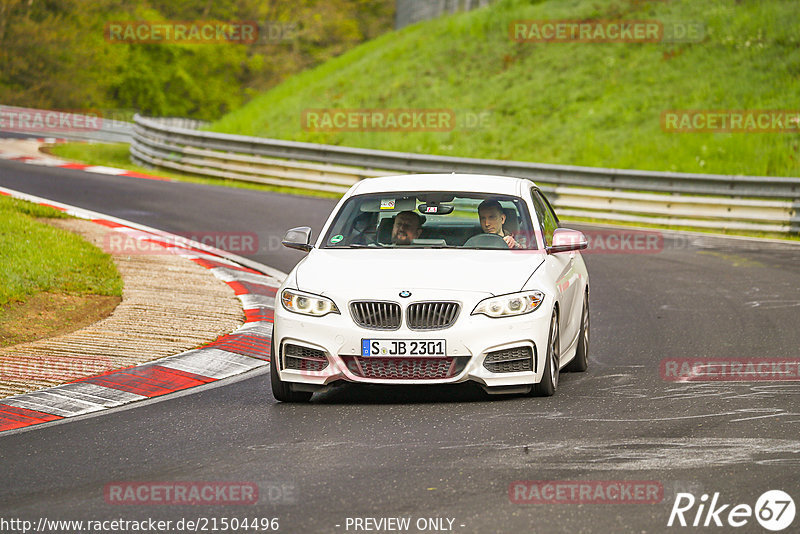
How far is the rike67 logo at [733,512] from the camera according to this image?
5.17 metres

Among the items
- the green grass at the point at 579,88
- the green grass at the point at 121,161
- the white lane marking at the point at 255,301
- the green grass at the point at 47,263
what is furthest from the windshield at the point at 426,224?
the green grass at the point at 579,88

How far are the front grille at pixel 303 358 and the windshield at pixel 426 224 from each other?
1.21m

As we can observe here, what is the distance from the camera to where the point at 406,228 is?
898 centimetres

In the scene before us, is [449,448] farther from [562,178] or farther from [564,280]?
[562,178]

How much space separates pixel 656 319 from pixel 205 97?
2360 inches

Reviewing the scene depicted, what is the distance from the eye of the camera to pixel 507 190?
30.1 ft

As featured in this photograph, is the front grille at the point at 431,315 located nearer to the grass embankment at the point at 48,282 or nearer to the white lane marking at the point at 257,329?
the white lane marking at the point at 257,329

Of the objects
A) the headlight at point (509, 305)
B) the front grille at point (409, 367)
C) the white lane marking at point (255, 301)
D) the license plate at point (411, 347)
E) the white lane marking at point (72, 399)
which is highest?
the headlight at point (509, 305)

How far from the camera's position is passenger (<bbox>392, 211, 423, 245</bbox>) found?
8922mm

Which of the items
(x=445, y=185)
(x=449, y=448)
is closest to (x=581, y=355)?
(x=445, y=185)

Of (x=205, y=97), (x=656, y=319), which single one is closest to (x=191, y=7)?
(x=205, y=97)

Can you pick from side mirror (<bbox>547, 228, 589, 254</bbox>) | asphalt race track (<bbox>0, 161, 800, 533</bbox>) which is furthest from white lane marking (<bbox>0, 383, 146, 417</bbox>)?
side mirror (<bbox>547, 228, 589, 254</bbox>)

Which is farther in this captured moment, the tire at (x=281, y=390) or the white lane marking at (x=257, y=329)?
the white lane marking at (x=257, y=329)

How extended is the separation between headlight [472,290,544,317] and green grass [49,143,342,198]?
17.6 metres
